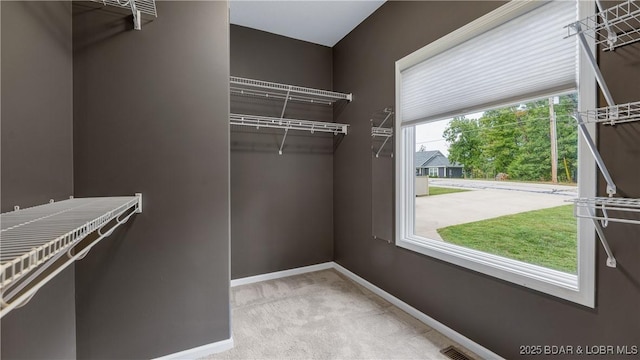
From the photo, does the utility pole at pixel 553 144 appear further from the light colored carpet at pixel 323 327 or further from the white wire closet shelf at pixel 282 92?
the white wire closet shelf at pixel 282 92

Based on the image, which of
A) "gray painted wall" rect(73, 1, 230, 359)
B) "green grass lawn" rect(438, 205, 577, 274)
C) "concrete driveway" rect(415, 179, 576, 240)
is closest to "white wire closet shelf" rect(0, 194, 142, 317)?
"gray painted wall" rect(73, 1, 230, 359)

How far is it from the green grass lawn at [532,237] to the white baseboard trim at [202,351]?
1735 mm

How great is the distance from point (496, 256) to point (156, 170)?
2.15 meters

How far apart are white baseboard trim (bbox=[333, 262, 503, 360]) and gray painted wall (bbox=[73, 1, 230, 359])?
136cm

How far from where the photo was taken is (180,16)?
1.63m

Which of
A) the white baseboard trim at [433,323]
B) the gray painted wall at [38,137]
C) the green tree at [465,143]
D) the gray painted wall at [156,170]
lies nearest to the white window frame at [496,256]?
the green tree at [465,143]

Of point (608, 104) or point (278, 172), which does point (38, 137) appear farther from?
point (608, 104)

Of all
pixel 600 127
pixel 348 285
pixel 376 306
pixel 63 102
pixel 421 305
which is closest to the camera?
pixel 600 127

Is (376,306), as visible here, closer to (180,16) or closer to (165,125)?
(165,125)

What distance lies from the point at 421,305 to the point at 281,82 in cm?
246

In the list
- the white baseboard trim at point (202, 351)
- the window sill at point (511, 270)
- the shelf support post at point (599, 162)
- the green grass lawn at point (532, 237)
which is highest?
the shelf support post at point (599, 162)

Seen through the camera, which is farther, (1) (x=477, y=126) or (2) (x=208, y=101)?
(1) (x=477, y=126)

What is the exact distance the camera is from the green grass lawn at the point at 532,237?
4.73ft

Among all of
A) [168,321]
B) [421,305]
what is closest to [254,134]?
[168,321]
